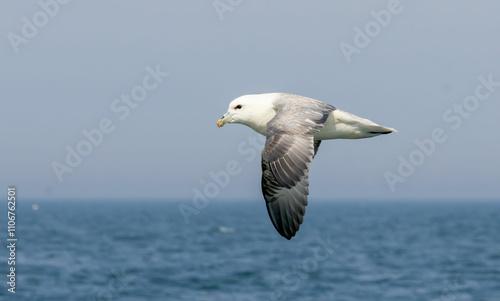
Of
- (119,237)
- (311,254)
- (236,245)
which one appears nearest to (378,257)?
(311,254)

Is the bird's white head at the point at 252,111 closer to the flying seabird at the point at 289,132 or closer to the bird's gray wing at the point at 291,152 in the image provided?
the flying seabird at the point at 289,132

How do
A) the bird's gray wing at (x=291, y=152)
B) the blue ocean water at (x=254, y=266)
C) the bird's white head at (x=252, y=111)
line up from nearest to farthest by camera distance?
1. the bird's gray wing at (x=291, y=152)
2. the bird's white head at (x=252, y=111)
3. the blue ocean water at (x=254, y=266)

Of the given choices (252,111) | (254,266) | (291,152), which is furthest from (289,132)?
(254,266)

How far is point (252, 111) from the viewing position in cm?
1155

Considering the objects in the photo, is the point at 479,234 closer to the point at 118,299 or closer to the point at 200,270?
the point at 200,270

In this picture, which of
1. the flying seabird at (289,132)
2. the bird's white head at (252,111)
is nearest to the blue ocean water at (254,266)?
the flying seabird at (289,132)

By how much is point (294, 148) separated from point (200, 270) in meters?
53.3

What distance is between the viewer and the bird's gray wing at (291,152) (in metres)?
9.52

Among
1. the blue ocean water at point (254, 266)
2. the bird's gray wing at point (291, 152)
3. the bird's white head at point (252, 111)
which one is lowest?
the blue ocean water at point (254, 266)

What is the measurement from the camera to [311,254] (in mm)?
75500

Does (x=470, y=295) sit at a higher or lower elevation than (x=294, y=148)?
lower

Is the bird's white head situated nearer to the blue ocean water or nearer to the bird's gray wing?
the bird's gray wing

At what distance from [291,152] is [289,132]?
0.39 metres

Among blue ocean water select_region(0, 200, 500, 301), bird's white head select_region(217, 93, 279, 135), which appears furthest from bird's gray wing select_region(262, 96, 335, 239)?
blue ocean water select_region(0, 200, 500, 301)
